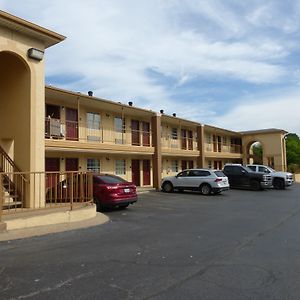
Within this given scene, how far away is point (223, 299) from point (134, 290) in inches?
47.3

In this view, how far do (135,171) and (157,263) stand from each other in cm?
2260

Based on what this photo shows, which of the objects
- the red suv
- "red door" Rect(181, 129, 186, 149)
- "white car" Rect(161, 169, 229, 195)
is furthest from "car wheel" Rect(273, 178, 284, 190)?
the red suv

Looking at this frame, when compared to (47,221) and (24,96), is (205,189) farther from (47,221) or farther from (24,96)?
(47,221)

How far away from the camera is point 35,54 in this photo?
12.4 meters

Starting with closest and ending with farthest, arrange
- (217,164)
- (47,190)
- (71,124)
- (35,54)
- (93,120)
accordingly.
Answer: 1. (35,54)
2. (47,190)
3. (71,124)
4. (93,120)
5. (217,164)

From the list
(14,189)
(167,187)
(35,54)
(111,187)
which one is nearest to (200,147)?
(167,187)

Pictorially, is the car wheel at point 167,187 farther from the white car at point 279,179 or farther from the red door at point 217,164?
the red door at point 217,164

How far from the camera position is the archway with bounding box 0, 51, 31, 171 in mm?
12453

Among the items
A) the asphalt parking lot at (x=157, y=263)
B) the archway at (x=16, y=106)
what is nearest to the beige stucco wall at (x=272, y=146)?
the asphalt parking lot at (x=157, y=263)

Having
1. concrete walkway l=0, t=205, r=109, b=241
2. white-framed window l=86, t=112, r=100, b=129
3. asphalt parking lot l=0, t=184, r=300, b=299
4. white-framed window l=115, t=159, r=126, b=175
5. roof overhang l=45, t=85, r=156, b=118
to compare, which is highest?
roof overhang l=45, t=85, r=156, b=118

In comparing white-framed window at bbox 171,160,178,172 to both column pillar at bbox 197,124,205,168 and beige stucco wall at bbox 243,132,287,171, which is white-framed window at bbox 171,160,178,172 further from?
beige stucco wall at bbox 243,132,287,171

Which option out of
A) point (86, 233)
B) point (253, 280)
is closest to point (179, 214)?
point (86, 233)

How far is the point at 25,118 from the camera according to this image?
41.1 feet

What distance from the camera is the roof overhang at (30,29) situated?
1139 cm
